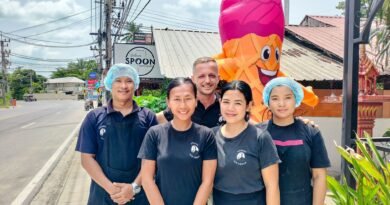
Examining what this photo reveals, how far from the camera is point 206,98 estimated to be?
9.81 ft

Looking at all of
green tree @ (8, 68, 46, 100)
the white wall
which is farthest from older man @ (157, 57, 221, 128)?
Answer: green tree @ (8, 68, 46, 100)

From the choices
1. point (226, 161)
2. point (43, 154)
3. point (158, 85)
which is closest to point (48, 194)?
point (43, 154)

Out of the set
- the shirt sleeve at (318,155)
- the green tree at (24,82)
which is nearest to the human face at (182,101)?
the shirt sleeve at (318,155)

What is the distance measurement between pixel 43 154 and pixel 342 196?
28.4ft

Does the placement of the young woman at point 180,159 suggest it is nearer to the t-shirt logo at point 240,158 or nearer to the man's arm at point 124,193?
the t-shirt logo at point 240,158

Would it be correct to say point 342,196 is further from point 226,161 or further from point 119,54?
point 119,54

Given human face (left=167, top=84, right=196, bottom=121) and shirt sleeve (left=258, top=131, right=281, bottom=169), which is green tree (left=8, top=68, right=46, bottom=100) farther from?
shirt sleeve (left=258, top=131, right=281, bottom=169)

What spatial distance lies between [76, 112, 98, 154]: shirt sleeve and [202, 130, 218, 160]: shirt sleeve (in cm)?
89

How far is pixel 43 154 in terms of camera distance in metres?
9.77

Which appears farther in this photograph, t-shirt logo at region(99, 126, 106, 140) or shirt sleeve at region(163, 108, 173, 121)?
shirt sleeve at region(163, 108, 173, 121)

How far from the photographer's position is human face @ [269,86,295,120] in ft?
7.80

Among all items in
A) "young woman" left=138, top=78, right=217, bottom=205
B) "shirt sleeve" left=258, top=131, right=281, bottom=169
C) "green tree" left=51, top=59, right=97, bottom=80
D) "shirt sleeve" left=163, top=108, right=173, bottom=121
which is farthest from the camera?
"green tree" left=51, top=59, right=97, bottom=80

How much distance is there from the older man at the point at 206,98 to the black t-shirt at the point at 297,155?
0.67 metres

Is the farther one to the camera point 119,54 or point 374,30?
point 119,54
